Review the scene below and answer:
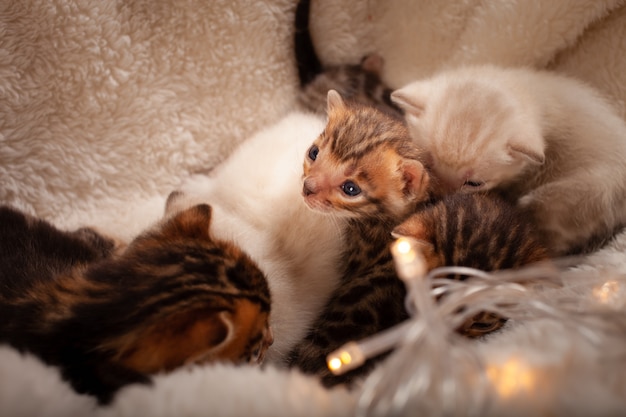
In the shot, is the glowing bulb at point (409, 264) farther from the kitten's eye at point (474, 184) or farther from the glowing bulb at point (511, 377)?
the kitten's eye at point (474, 184)

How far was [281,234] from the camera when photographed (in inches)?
56.7

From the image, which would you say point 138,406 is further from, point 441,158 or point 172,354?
point 441,158

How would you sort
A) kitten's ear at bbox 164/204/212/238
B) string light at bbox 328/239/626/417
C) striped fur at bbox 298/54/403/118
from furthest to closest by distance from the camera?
1. striped fur at bbox 298/54/403/118
2. kitten's ear at bbox 164/204/212/238
3. string light at bbox 328/239/626/417

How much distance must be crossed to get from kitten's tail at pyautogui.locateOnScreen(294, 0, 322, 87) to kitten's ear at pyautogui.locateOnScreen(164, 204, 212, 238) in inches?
39.2

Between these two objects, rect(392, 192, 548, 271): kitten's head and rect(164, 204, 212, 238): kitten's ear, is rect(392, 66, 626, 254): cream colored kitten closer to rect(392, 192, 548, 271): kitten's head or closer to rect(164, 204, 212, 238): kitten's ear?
rect(392, 192, 548, 271): kitten's head

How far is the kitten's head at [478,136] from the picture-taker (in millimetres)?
1433

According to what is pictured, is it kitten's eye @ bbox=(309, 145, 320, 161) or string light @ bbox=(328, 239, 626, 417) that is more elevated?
string light @ bbox=(328, 239, 626, 417)

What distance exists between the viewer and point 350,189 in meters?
1.41

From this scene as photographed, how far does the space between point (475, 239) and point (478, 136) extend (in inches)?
14.5

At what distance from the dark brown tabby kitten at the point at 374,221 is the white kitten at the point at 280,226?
1.7 inches

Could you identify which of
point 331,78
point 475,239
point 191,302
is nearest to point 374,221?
point 475,239

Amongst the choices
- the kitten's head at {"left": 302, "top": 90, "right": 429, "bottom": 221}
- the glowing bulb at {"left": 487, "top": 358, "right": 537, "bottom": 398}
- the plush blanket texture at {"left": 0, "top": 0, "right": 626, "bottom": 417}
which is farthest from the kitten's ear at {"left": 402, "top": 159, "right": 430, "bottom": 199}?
the glowing bulb at {"left": 487, "top": 358, "right": 537, "bottom": 398}

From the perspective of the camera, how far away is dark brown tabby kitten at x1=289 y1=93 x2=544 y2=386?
1.20m

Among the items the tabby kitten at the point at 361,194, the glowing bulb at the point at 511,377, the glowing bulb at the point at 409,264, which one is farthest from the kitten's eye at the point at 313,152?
the glowing bulb at the point at 511,377
